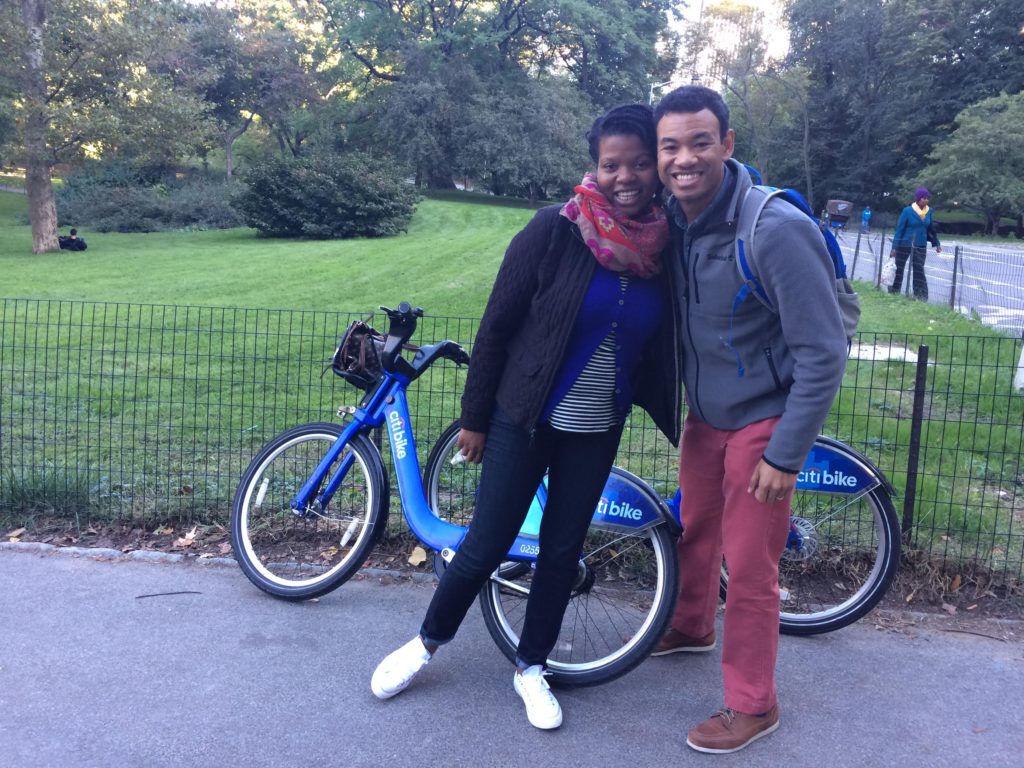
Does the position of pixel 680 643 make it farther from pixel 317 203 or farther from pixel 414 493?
pixel 317 203

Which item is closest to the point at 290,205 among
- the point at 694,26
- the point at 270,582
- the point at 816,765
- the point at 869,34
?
the point at 270,582

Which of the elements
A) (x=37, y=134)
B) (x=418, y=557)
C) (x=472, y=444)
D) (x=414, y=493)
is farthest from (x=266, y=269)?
(x=472, y=444)

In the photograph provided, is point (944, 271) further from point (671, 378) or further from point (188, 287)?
point (671, 378)

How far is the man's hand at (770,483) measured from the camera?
2924 mm

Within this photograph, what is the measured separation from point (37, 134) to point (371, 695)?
2371 cm

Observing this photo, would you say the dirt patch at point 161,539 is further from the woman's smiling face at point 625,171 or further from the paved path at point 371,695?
the woman's smiling face at point 625,171

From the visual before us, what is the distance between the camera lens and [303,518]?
4.58 meters

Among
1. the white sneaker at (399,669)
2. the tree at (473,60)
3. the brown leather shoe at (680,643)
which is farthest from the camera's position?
the tree at (473,60)

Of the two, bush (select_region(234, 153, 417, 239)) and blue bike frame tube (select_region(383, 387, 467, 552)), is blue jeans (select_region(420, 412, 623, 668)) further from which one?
bush (select_region(234, 153, 417, 239))

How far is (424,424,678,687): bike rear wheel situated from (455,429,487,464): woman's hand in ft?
2.24

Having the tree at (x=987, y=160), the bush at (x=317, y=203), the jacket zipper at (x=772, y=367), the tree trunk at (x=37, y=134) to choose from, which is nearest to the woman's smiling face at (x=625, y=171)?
the jacket zipper at (x=772, y=367)

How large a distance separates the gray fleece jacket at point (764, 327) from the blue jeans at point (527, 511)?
40 centimetres

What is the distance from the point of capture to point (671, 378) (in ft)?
10.7

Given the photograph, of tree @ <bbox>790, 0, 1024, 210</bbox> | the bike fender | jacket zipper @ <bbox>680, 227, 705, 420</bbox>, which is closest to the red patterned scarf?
jacket zipper @ <bbox>680, 227, 705, 420</bbox>
